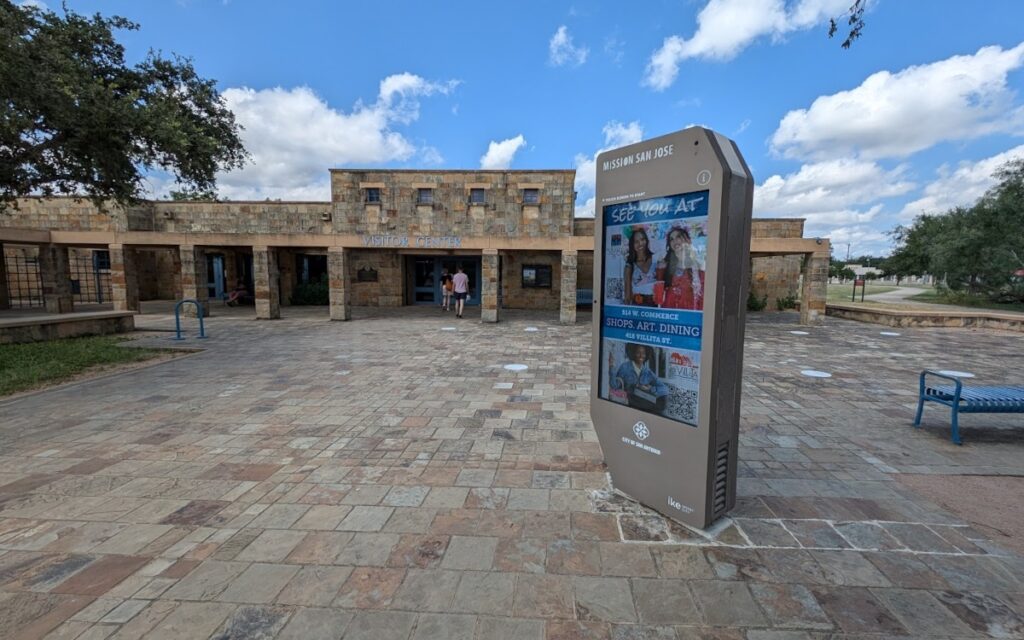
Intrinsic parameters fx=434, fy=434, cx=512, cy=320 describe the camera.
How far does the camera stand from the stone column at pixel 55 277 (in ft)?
51.1

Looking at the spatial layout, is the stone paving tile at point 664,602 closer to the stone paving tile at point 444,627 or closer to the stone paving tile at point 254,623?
the stone paving tile at point 444,627

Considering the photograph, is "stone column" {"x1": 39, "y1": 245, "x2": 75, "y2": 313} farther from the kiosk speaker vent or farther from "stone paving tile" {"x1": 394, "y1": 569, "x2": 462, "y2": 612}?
the kiosk speaker vent

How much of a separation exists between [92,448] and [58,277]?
16777 mm

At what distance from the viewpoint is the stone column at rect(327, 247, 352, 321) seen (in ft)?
49.1

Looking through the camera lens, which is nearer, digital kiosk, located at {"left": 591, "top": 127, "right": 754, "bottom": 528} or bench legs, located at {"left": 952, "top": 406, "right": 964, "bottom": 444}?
digital kiosk, located at {"left": 591, "top": 127, "right": 754, "bottom": 528}

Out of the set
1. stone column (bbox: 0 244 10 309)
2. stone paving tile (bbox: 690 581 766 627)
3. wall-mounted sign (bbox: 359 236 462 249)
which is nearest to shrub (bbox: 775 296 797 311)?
wall-mounted sign (bbox: 359 236 462 249)

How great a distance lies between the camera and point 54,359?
8117mm

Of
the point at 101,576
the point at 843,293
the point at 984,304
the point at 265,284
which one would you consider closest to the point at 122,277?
the point at 265,284

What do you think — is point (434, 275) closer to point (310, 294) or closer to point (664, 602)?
point (310, 294)

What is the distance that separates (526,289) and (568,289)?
16.5ft

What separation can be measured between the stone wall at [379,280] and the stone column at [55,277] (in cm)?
986

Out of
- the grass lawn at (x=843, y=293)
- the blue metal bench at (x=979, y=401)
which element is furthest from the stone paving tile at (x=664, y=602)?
the grass lawn at (x=843, y=293)

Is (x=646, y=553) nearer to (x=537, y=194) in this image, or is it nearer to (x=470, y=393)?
(x=470, y=393)

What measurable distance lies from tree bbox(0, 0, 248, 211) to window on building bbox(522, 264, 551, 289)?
12.2m
